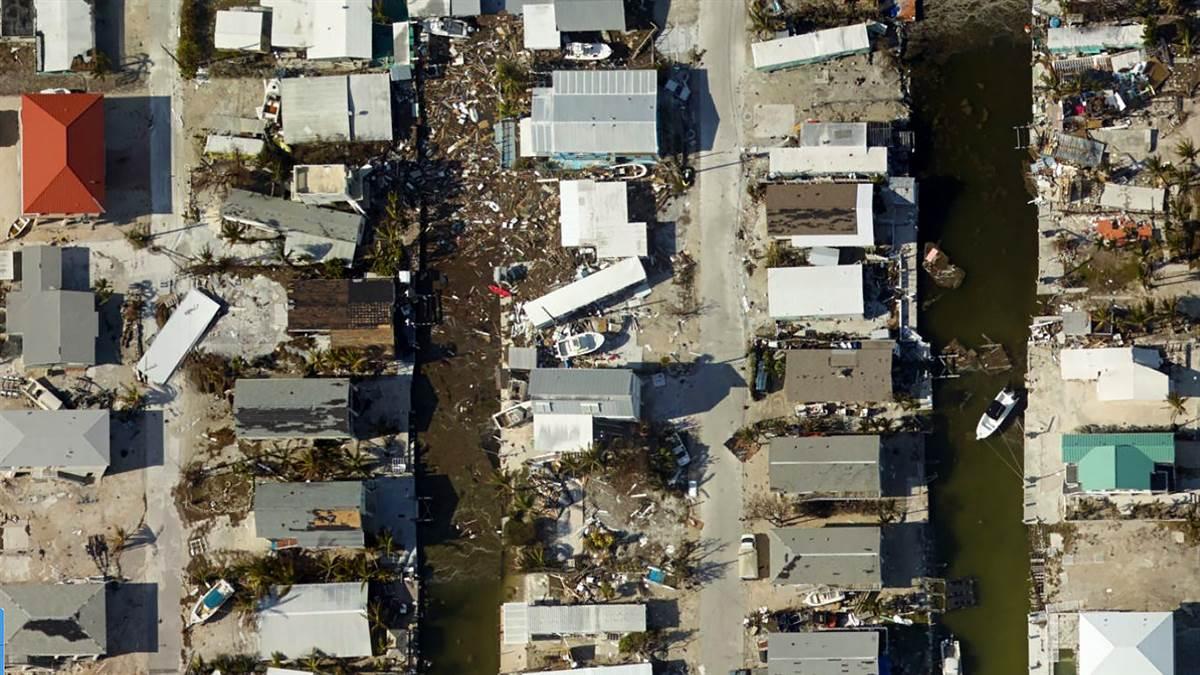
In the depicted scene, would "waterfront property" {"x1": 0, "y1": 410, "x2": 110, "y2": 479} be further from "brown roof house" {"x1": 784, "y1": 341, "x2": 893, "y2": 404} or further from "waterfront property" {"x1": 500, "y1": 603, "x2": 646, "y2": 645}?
"brown roof house" {"x1": 784, "y1": 341, "x2": 893, "y2": 404}

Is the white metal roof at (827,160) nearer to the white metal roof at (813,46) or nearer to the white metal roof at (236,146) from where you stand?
the white metal roof at (813,46)

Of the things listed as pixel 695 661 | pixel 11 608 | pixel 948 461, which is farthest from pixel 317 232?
pixel 948 461

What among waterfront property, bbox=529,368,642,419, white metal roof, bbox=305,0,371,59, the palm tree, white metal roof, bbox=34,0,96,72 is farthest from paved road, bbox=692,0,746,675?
white metal roof, bbox=34,0,96,72

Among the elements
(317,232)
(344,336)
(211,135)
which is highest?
(211,135)

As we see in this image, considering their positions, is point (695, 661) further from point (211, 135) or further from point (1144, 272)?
point (211, 135)

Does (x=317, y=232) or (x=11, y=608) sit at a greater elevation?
(x=317, y=232)

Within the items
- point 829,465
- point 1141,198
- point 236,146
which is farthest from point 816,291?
point 236,146
